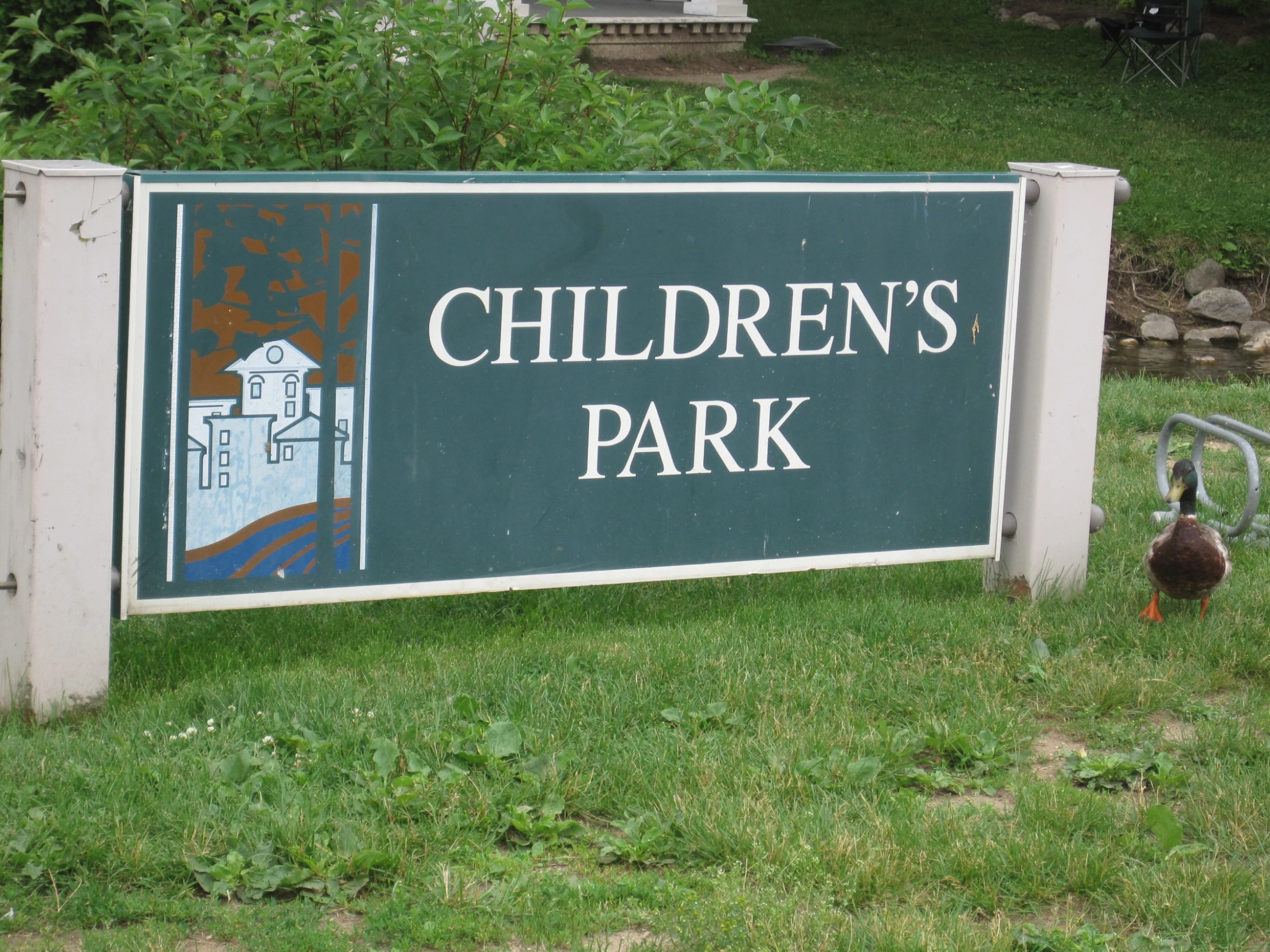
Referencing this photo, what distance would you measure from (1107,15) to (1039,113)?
8.61 metres

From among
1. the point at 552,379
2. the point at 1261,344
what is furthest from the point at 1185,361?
the point at 552,379

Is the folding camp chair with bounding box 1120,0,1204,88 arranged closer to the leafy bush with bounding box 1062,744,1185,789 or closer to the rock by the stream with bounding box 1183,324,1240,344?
the rock by the stream with bounding box 1183,324,1240,344

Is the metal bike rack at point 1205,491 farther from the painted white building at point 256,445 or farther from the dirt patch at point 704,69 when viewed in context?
the dirt patch at point 704,69

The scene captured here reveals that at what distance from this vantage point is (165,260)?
3619 millimetres

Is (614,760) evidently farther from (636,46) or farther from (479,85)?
(636,46)

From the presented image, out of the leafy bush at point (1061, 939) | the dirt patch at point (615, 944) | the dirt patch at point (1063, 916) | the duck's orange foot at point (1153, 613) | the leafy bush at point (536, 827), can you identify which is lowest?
the dirt patch at point (615, 944)

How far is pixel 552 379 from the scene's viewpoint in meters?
4.07

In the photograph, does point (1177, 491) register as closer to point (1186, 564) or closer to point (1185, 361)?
point (1186, 564)

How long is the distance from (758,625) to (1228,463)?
3179 mm

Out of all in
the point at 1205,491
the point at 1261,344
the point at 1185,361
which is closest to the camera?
the point at 1205,491

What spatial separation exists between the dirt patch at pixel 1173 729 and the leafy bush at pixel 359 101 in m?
2.11

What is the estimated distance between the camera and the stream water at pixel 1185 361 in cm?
A: 1130

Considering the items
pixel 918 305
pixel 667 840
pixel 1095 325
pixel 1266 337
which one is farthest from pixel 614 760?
pixel 1266 337

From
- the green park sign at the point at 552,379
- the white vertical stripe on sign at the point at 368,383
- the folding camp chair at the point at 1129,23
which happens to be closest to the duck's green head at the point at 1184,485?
the green park sign at the point at 552,379
